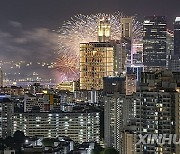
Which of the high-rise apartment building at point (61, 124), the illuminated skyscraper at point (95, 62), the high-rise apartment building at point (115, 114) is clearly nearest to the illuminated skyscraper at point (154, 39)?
the illuminated skyscraper at point (95, 62)

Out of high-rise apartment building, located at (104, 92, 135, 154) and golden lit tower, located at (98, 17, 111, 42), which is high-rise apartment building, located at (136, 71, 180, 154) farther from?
golden lit tower, located at (98, 17, 111, 42)

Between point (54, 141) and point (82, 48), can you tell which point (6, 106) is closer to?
point (54, 141)

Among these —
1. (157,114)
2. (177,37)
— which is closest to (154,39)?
(177,37)

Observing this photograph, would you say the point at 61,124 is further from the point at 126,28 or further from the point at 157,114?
the point at 126,28

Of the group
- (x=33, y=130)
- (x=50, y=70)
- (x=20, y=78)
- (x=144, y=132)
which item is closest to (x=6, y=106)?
(x=33, y=130)

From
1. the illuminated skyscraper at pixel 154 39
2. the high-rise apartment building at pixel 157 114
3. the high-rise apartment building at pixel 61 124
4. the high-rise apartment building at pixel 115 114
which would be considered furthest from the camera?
the illuminated skyscraper at pixel 154 39

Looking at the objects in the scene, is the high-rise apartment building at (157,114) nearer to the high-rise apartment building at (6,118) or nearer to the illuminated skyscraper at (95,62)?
the high-rise apartment building at (6,118)
